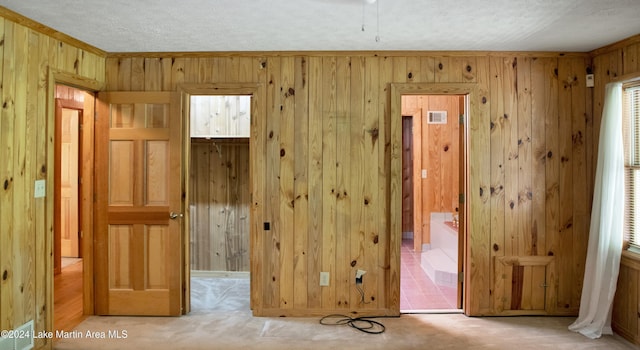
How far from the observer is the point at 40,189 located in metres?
2.78

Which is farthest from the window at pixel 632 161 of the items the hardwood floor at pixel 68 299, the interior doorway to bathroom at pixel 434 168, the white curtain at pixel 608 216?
the hardwood floor at pixel 68 299

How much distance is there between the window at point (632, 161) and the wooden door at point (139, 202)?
149 inches

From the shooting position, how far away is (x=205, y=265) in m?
4.69

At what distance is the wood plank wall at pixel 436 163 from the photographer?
574 cm

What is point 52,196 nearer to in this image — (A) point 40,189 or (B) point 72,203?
(A) point 40,189

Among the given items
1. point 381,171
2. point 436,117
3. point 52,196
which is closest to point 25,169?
point 52,196

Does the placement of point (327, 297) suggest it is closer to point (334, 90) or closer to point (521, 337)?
point (521, 337)

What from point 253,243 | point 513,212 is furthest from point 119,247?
point 513,212

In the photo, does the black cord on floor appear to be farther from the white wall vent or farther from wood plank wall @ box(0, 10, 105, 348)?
the white wall vent

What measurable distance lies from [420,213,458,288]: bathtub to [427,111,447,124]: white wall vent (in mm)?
1419

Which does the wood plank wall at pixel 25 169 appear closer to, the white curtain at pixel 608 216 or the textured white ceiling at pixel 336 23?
the textured white ceiling at pixel 336 23

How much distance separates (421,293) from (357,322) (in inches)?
42.6

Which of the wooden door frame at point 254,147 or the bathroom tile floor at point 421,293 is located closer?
the wooden door frame at point 254,147

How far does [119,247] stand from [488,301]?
3410 millimetres
